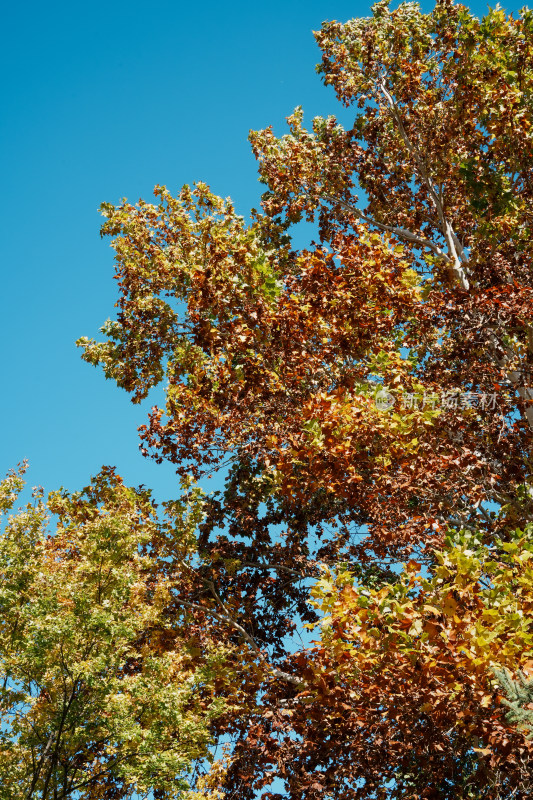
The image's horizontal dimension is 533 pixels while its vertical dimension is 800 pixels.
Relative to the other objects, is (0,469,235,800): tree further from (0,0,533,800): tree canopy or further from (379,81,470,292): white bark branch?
(379,81,470,292): white bark branch

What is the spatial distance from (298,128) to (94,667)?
13.1 metres

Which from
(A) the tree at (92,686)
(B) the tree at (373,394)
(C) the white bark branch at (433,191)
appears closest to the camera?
(B) the tree at (373,394)

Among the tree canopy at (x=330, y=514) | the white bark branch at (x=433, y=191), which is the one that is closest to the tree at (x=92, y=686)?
the tree canopy at (x=330, y=514)

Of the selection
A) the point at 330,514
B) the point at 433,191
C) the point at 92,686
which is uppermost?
the point at 433,191

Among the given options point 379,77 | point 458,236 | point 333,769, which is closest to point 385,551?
point 333,769

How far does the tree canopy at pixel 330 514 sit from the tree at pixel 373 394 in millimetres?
50

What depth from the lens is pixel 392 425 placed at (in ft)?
27.2

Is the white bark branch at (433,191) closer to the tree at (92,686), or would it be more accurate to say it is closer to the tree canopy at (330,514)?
the tree canopy at (330,514)

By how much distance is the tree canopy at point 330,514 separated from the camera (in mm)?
6340

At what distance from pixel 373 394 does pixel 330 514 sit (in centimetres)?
354

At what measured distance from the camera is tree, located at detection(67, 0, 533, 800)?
6332 millimetres

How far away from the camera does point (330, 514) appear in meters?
11.6

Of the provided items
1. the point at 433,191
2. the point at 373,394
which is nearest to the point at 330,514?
the point at 373,394

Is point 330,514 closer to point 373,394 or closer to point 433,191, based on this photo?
point 373,394
